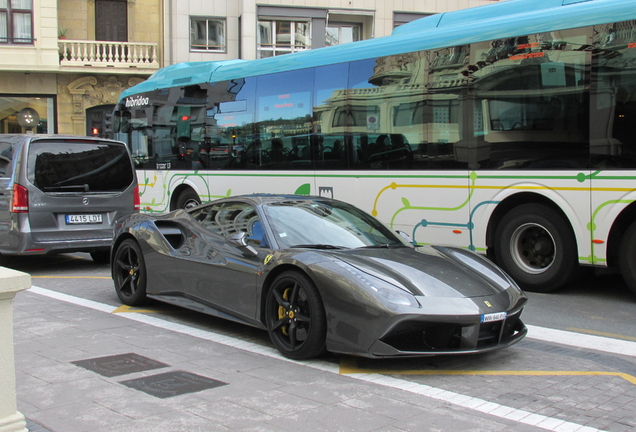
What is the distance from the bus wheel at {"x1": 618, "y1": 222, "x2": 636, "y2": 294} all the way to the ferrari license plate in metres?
3.28

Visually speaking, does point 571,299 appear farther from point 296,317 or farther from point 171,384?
point 171,384

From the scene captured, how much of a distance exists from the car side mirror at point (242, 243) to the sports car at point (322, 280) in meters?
0.01

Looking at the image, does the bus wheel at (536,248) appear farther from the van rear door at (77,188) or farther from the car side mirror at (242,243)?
the van rear door at (77,188)

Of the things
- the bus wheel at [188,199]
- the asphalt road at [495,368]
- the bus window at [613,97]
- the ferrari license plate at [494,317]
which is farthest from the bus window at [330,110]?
the ferrari license plate at [494,317]

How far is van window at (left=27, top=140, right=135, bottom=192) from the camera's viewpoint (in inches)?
383

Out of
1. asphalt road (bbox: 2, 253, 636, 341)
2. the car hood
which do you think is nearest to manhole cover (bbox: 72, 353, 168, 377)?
the car hood

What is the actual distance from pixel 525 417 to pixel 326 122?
7427mm

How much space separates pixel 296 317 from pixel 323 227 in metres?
1.07

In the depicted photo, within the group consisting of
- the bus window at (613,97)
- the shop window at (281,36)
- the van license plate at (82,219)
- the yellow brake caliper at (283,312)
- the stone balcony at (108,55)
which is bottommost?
the yellow brake caliper at (283,312)

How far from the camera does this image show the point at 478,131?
8.92 meters

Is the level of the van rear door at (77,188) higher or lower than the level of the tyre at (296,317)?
higher

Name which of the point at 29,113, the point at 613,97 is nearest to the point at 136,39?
the point at 29,113

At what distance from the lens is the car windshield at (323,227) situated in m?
5.95

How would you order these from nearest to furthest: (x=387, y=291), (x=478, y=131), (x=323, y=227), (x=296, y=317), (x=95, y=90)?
1. (x=387, y=291)
2. (x=296, y=317)
3. (x=323, y=227)
4. (x=478, y=131)
5. (x=95, y=90)
